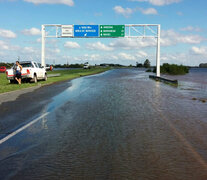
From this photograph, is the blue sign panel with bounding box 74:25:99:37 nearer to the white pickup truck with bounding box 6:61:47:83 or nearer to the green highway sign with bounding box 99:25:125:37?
the green highway sign with bounding box 99:25:125:37

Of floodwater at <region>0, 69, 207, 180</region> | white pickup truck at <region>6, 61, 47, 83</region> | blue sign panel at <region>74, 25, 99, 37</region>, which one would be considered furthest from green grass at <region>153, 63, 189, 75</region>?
floodwater at <region>0, 69, 207, 180</region>

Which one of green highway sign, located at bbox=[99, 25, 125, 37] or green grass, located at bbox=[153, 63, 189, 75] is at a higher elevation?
green highway sign, located at bbox=[99, 25, 125, 37]

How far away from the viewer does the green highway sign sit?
40812mm

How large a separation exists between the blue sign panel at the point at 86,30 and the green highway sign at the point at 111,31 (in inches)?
32.0

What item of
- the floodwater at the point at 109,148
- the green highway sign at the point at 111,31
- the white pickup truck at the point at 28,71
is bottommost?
the floodwater at the point at 109,148

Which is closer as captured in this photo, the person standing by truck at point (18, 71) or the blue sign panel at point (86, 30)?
the person standing by truck at point (18, 71)

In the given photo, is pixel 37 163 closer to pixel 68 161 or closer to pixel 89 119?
pixel 68 161

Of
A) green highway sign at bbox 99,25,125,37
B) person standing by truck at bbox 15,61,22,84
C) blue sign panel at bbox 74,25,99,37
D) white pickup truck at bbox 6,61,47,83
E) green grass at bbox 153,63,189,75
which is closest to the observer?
person standing by truck at bbox 15,61,22,84

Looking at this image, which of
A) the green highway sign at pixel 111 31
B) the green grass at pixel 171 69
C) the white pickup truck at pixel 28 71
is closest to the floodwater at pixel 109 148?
the white pickup truck at pixel 28 71

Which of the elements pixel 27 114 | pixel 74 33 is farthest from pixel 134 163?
pixel 74 33

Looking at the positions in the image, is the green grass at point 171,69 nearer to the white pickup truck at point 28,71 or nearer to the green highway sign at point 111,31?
the green highway sign at point 111,31

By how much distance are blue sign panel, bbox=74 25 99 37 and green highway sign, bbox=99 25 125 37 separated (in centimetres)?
81

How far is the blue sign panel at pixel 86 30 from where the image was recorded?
41094 mm

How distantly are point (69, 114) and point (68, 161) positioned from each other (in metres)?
4.70
